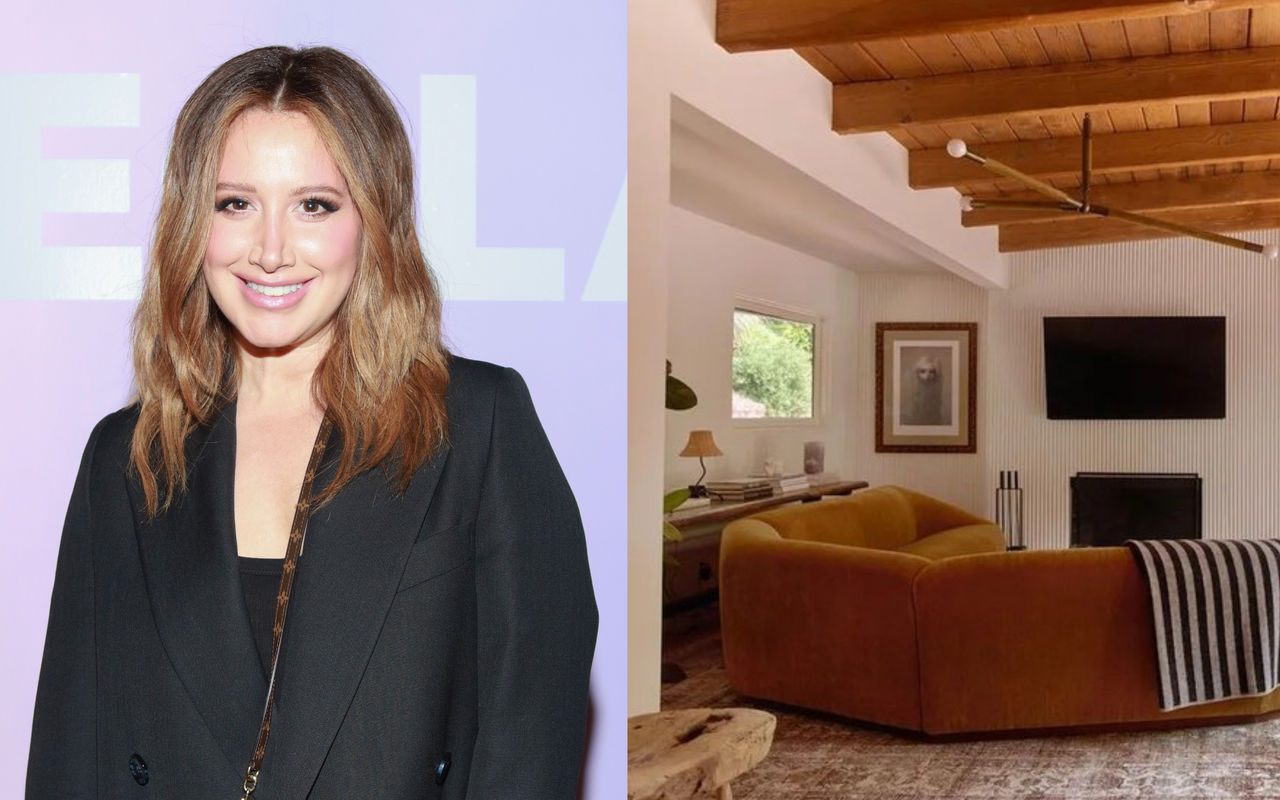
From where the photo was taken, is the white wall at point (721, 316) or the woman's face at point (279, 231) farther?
the white wall at point (721, 316)

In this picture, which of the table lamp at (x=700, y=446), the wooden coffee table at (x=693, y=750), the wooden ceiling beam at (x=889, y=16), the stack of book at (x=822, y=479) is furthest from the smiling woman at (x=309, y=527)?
the stack of book at (x=822, y=479)

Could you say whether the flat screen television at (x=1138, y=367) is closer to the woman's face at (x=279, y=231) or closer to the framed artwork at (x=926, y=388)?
the framed artwork at (x=926, y=388)

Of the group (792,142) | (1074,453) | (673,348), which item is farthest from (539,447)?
(1074,453)

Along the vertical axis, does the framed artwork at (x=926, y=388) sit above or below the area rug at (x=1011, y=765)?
above

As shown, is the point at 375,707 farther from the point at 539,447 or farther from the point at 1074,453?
the point at 1074,453

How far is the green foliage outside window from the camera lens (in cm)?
913

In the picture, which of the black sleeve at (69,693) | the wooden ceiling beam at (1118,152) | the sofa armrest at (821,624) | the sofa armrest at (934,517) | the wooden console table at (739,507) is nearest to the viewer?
the black sleeve at (69,693)

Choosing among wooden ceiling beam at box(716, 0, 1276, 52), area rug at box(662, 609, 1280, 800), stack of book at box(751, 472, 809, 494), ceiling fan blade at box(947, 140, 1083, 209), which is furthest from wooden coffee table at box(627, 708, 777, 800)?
stack of book at box(751, 472, 809, 494)

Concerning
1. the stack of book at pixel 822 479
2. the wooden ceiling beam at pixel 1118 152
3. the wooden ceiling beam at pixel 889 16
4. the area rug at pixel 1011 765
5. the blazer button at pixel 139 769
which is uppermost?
the wooden ceiling beam at pixel 1118 152

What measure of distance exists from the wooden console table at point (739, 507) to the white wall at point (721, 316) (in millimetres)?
434

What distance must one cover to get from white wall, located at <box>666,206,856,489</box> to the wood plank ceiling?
154 cm

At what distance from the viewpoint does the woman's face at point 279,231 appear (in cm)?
120

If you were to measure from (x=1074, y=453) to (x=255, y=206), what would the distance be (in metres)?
10.3

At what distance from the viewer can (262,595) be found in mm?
1219
